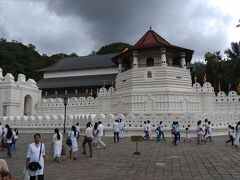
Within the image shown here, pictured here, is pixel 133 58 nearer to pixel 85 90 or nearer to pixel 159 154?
pixel 85 90

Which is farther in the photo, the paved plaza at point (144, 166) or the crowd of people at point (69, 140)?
the paved plaza at point (144, 166)

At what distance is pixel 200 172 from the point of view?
27.3 ft

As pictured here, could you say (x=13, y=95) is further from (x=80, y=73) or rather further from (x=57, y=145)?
(x=57, y=145)

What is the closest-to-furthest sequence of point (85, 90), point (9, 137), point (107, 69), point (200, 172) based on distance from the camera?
point (200, 172), point (9, 137), point (85, 90), point (107, 69)

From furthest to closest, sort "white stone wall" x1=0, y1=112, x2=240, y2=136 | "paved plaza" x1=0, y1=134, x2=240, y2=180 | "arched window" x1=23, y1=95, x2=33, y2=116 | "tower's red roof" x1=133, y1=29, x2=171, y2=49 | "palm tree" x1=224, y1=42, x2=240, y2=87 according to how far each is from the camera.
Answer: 1. "palm tree" x1=224, y1=42, x2=240, y2=87
2. "arched window" x1=23, y1=95, x2=33, y2=116
3. "tower's red roof" x1=133, y1=29, x2=171, y2=49
4. "white stone wall" x1=0, y1=112, x2=240, y2=136
5. "paved plaza" x1=0, y1=134, x2=240, y2=180

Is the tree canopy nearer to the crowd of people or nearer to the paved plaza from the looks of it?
the crowd of people

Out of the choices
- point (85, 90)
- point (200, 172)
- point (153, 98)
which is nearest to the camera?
point (200, 172)

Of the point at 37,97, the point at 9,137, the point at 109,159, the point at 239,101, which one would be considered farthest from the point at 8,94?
the point at 239,101

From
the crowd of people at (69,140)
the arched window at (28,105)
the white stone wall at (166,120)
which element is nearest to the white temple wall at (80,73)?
the arched window at (28,105)

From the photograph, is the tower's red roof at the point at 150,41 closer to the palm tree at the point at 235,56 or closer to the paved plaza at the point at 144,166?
the palm tree at the point at 235,56

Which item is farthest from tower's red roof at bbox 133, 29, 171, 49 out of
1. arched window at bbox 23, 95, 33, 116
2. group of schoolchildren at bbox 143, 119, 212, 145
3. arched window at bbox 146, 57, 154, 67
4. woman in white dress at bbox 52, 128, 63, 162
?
woman in white dress at bbox 52, 128, 63, 162

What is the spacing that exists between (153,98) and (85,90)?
57.9ft

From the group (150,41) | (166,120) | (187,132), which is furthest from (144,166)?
(150,41)

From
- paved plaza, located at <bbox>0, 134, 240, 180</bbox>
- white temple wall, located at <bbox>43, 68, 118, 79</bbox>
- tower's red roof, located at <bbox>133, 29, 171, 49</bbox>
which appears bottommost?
paved plaza, located at <bbox>0, 134, 240, 180</bbox>
